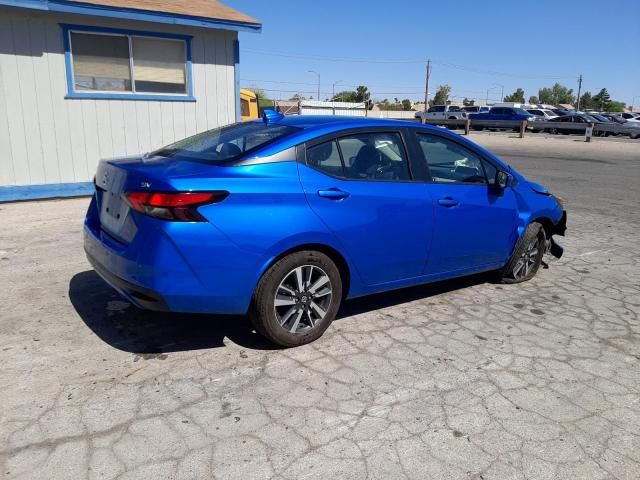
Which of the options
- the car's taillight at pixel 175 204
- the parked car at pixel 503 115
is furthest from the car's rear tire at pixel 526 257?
the parked car at pixel 503 115

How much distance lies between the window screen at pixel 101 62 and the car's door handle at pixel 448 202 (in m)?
7.19

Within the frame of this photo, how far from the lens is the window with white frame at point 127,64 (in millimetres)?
8742

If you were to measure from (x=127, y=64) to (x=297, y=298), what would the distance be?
7447 mm

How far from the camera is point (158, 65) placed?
9.52m

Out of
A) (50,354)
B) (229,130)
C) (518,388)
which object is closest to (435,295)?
(518,388)

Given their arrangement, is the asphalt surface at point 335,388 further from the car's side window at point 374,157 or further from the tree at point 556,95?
the tree at point 556,95

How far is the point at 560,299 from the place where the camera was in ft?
16.0

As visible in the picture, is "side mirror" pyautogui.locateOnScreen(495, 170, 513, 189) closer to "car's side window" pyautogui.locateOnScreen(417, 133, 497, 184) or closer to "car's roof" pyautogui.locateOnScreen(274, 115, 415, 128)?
"car's side window" pyautogui.locateOnScreen(417, 133, 497, 184)

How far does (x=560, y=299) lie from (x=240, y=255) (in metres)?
3.29

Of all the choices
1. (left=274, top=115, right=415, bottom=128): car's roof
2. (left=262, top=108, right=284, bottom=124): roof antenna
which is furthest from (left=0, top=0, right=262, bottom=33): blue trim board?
(left=274, top=115, right=415, bottom=128): car's roof

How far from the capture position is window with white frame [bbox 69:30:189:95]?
28.7 ft

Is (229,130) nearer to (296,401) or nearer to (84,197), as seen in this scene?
(296,401)

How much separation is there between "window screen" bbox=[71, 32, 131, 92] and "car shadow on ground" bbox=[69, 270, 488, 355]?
5367 millimetres

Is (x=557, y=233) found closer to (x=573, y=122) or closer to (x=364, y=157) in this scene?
(x=364, y=157)
